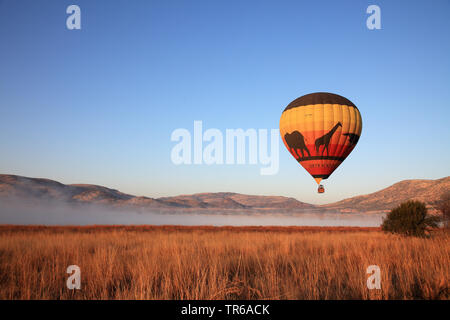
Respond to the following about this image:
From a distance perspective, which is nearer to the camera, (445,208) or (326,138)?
(326,138)

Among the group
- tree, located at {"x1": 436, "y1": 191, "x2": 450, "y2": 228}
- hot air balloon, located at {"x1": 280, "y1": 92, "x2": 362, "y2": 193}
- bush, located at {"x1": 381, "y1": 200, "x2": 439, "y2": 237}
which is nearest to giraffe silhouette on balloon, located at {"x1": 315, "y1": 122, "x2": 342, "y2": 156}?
hot air balloon, located at {"x1": 280, "y1": 92, "x2": 362, "y2": 193}

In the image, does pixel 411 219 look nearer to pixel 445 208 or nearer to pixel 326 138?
pixel 326 138

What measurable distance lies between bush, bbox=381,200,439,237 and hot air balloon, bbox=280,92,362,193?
6.18 m

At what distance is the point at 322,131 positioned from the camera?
18.0m

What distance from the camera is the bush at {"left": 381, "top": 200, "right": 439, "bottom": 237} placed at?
19234mm

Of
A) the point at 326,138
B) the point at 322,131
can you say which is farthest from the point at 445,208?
the point at 322,131

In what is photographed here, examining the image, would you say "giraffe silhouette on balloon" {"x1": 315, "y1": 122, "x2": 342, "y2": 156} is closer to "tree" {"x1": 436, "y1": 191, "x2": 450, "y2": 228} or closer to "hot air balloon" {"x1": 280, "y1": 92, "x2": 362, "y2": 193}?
"hot air balloon" {"x1": 280, "y1": 92, "x2": 362, "y2": 193}

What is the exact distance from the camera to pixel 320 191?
1855cm

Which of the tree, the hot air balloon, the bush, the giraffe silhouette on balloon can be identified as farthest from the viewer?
the tree

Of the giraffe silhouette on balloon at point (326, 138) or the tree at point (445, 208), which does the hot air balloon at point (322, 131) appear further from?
the tree at point (445, 208)

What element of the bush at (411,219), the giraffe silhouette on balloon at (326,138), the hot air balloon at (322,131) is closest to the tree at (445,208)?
the bush at (411,219)

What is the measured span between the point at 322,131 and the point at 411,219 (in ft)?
29.5
